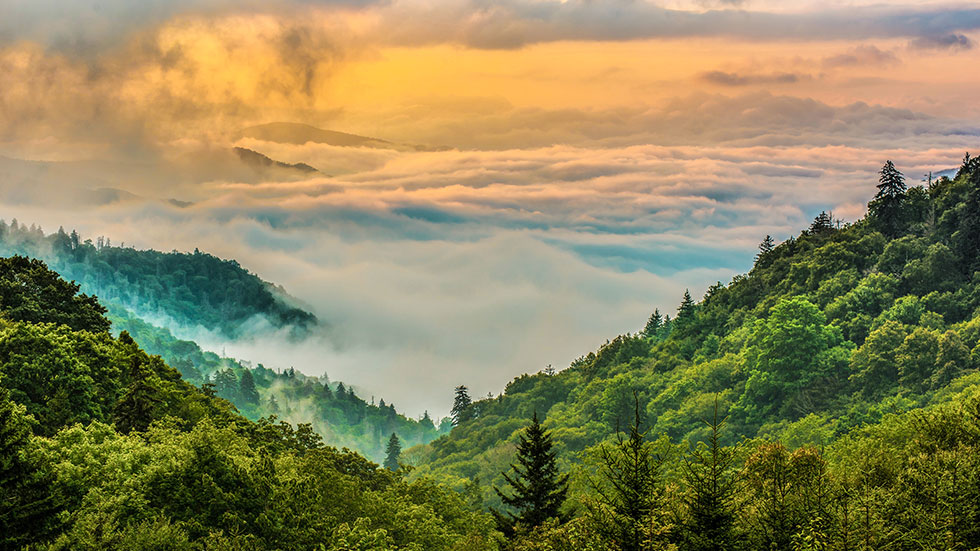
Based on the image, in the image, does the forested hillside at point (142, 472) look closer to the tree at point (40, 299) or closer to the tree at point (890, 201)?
the tree at point (40, 299)

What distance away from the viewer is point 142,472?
55281 mm

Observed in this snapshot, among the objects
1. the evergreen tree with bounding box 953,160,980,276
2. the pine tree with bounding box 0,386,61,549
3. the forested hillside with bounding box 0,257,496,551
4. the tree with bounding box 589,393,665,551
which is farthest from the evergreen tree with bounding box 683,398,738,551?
the evergreen tree with bounding box 953,160,980,276

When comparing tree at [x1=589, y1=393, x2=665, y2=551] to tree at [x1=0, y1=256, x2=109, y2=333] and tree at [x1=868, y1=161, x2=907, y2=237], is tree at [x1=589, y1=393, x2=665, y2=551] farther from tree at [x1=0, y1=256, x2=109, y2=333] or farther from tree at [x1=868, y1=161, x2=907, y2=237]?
tree at [x1=868, y1=161, x2=907, y2=237]

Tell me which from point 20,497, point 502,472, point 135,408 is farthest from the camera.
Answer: point 502,472

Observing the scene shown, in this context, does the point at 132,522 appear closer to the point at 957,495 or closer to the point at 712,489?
the point at 712,489

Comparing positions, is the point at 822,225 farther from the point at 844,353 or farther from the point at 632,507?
the point at 632,507

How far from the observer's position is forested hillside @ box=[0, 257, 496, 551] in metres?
47.9

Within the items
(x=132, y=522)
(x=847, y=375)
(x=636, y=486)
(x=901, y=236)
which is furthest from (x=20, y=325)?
(x=901, y=236)

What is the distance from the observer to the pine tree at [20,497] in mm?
46156

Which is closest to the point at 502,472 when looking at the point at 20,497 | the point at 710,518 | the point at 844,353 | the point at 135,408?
the point at 135,408

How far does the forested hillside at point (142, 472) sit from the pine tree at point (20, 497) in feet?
0.21

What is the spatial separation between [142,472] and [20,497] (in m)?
8.45

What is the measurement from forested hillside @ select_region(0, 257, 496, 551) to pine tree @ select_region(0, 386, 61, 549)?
6cm

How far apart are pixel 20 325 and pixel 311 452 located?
84.9ft
